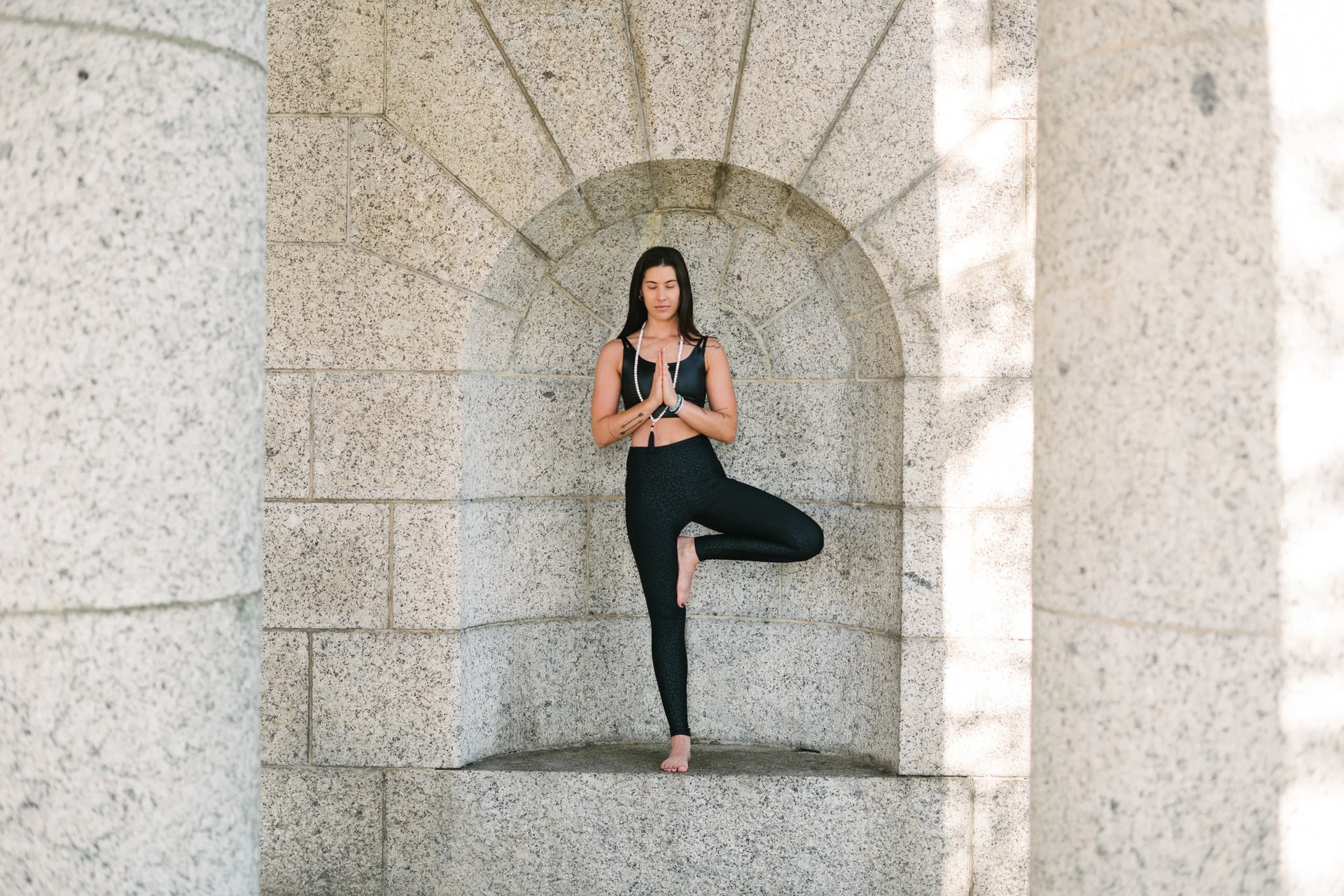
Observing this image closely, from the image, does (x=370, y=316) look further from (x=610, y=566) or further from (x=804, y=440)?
(x=804, y=440)

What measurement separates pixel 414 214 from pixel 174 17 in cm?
267

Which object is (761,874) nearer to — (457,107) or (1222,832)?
(1222,832)

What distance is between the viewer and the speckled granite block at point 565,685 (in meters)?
4.95

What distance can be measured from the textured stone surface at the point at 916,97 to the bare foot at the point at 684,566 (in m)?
1.51

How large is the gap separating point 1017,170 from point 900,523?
1440 millimetres

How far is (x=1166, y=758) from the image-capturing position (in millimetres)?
1956

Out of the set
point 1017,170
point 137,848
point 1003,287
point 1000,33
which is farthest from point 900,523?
point 137,848

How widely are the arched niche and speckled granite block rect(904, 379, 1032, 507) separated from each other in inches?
9.6

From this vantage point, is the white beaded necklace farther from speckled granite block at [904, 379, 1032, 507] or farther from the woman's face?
speckled granite block at [904, 379, 1032, 507]

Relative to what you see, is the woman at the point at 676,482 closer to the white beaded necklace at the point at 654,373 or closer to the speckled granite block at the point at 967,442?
the white beaded necklace at the point at 654,373

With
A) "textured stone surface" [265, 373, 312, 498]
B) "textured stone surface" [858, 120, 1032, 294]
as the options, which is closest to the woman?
"textured stone surface" [858, 120, 1032, 294]

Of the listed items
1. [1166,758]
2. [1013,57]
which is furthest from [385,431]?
[1166,758]

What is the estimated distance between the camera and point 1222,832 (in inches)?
75.7

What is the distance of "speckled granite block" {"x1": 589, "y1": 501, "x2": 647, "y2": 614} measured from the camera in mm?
5312
